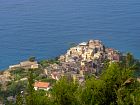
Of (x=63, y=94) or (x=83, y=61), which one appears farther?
(x=83, y=61)

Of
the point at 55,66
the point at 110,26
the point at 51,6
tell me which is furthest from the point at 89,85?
the point at 51,6

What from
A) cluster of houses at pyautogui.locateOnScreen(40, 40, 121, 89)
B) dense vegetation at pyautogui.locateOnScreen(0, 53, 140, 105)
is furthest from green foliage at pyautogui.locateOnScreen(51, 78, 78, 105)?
cluster of houses at pyautogui.locateOnScreen(40, 40, 121, 89)

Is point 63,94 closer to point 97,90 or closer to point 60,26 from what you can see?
point 97,90

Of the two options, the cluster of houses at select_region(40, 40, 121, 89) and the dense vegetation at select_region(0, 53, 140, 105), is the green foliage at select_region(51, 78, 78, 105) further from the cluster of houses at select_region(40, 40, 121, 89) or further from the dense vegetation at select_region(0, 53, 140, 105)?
the cluster of houses at select_region(40, 40, 121, 89)

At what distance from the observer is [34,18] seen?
27031 millimetres

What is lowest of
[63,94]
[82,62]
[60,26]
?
[82,62]

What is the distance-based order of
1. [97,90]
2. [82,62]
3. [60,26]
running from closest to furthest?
[97,90] → [82,62] → [60,26]

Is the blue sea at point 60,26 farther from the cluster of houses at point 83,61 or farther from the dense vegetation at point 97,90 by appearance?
the dense vegetation at point 97,90

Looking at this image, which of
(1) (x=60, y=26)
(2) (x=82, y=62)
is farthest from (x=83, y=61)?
(1) (x=60, y=26)

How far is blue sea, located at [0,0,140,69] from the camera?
2064 cm

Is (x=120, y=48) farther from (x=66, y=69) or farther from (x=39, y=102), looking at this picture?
(x=39, y=102)

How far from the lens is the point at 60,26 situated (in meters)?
25.2

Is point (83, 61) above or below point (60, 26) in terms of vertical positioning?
below

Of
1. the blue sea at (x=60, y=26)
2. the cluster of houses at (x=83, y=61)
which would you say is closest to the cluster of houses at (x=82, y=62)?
the cluster of houses at (x=83, y=61)
